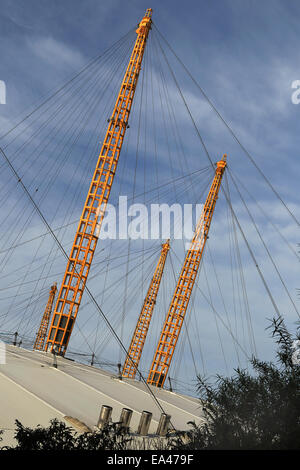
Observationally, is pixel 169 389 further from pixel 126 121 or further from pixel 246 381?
pixel 246 381

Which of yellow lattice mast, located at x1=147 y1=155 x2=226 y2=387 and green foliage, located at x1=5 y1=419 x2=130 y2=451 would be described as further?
yellow lattice mast, located at x1=147 y1=155 x2=226 y2=387

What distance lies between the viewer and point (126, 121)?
194 feet

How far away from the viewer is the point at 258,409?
14297 mm

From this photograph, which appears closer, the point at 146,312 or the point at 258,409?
the point at 258,409

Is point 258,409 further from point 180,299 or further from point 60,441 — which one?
point 180,299

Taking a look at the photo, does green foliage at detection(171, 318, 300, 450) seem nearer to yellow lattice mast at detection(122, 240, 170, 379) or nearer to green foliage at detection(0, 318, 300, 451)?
green foliage at detection(0, 318, 300, 451)

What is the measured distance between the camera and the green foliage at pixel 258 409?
13203mm

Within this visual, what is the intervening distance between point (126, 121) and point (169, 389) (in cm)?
3290

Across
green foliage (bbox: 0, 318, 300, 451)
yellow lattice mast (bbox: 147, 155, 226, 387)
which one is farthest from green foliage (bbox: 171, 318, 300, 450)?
yellow lattice mast (bbox: 147, 155, 226, 387)

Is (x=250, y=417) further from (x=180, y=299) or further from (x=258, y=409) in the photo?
(x=180, y=299)

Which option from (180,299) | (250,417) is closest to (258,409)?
(250,417)

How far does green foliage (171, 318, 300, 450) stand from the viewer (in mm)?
13203

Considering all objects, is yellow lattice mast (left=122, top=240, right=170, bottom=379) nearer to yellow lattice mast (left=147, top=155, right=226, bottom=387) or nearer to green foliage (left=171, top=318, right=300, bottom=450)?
yellow lattice mast (left=147, top=155, right=226, bottom=387)

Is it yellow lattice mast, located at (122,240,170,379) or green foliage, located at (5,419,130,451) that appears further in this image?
yellow lattice mast, located at (122,240,170,379)
